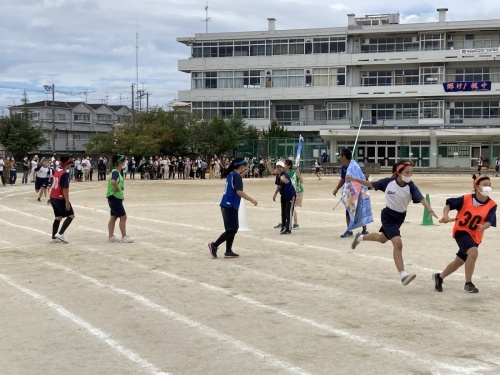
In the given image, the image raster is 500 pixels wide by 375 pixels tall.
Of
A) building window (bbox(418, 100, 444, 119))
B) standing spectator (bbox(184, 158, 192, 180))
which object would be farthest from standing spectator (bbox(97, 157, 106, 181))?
building window (bbox(418, 100, 444, 119))

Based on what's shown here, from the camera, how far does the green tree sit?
7131 cm

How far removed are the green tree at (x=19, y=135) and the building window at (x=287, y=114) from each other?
24.8 m

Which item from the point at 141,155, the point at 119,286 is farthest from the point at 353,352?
the point at 141,155

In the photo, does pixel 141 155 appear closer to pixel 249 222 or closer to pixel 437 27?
pixel 437 27

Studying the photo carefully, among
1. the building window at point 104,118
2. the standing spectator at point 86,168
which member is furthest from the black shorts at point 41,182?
the building window at point 104,118

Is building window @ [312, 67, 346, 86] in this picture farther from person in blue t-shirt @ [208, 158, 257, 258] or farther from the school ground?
person in blue t-shirt @ [208, 158, 257, 258]

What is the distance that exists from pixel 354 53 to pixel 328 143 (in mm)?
9469

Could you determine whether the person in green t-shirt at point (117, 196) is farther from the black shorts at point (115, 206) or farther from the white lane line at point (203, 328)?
the white lane line at point (203, 328)

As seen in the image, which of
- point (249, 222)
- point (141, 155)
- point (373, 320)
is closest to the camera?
point (373, 320)

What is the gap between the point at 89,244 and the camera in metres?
13.6

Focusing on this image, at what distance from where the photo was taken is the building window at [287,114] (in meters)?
73.0

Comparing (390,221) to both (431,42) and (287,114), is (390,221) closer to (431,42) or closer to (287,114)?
(431,42)

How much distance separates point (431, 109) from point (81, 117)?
54.5m

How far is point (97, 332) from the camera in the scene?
A: 6.89 metres
